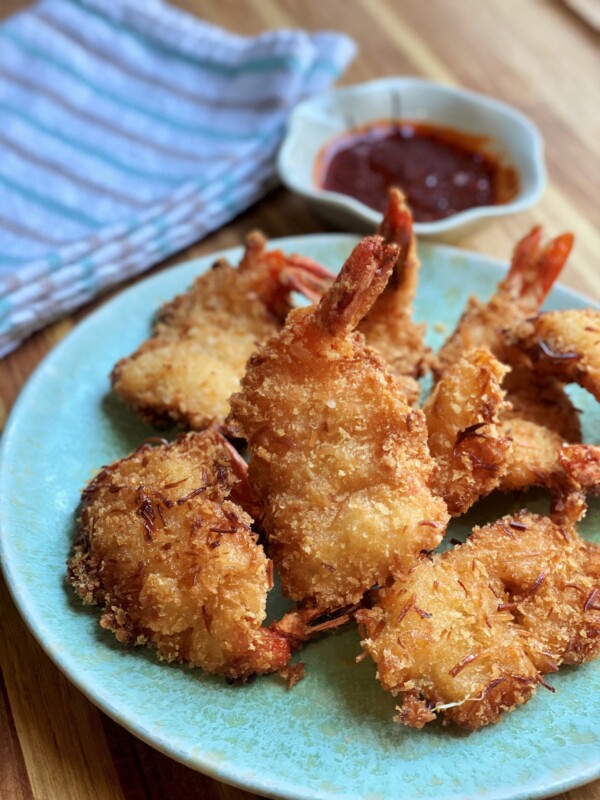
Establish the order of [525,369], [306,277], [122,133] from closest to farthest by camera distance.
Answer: [525,369], [306,277], [122,133]

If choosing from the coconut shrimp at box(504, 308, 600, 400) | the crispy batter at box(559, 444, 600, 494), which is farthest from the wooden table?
the coconut shrimp at box(504, 308, 600, 400)

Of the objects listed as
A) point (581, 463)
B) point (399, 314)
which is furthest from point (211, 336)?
point (581, 463)

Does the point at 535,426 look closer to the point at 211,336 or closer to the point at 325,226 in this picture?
the point at 211,336

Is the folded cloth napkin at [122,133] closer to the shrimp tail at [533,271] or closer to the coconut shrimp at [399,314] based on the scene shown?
the coconut shrimp at [399,314]

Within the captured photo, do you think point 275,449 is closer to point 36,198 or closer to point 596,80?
point 36,198

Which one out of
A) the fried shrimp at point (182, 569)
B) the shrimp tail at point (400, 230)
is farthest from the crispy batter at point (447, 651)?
the shrimp tail at point (400, 230)

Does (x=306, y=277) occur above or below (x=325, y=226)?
above

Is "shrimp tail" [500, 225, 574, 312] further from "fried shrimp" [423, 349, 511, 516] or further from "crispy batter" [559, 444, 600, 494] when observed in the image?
"crispy batter" [559, 444, 600, 494]
